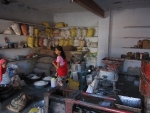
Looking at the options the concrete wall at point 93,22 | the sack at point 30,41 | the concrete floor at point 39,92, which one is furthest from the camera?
the concrete wall at point 93,22

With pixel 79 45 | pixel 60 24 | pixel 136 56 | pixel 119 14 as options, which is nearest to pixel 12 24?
pixel 60 24

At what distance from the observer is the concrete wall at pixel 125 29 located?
14.4 feet

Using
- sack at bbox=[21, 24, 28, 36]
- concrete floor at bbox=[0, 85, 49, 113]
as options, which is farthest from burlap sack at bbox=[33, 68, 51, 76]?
sack at bbox=[21, 24, 28, 36]

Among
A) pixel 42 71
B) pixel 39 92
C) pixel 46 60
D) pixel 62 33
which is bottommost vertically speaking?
pixel 39 92

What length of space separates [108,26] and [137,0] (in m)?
1.34

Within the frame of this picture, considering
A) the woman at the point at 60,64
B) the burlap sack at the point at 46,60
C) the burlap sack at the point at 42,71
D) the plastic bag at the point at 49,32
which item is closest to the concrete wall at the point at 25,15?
the plastic bag at the point at 49,32

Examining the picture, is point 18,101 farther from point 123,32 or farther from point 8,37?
point 123,32

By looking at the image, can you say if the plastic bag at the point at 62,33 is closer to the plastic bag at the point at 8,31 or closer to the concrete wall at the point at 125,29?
the concrete wall at the point at 125,29

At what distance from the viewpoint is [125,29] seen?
15.4ft

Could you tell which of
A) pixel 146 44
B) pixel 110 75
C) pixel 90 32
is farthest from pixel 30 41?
pixel 146 44

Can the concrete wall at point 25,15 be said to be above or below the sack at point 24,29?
above

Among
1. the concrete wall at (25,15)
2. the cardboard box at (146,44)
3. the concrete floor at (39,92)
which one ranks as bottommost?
the concrete floor at (39,92)

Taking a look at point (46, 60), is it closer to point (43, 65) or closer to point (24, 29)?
point (43, 65)

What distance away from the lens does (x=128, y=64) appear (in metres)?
4.78
